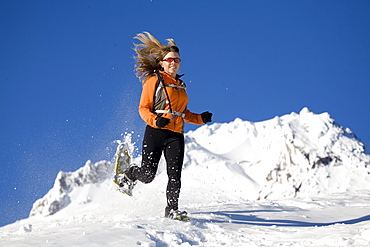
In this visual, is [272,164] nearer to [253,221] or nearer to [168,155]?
[253,221]

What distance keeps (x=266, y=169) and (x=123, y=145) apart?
538ft

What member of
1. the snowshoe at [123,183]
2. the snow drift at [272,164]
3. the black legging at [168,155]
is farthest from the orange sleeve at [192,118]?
the snow drift at [272,164]

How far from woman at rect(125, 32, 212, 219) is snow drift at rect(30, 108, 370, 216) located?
5418 inches

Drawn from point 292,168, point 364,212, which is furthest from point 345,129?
point 364,212

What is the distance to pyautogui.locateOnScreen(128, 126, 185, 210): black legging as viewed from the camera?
5254mm

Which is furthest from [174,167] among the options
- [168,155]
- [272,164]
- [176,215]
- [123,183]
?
[272,164]

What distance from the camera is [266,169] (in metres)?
165

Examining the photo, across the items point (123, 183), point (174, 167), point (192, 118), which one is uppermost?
point (192, 118)

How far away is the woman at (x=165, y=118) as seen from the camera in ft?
17.2

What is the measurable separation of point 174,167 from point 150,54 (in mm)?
1854

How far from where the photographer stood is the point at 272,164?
167m

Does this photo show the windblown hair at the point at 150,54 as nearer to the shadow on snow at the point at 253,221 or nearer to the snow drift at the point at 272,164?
the shadow on snow at the point at 253,221

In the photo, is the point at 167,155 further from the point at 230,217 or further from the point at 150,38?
the point at 150,38

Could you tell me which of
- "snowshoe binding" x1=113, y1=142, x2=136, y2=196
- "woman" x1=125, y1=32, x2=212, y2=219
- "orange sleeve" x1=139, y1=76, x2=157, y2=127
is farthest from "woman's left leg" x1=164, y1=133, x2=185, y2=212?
"snowshoe binding" x1=113, y1=142, x2=136, y2=196
